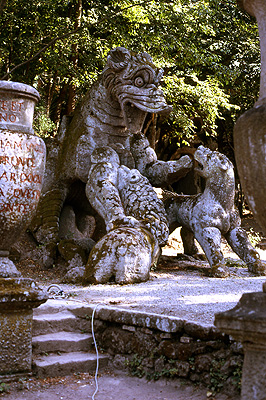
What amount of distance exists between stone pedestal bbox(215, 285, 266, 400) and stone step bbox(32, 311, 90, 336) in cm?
238

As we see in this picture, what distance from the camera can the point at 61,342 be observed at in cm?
410

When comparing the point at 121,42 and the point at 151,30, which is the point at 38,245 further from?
the point at 151,30

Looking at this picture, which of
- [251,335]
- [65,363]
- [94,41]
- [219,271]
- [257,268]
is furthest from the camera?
[94,41]

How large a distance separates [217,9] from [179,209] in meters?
5.95

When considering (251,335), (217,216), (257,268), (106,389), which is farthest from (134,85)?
(251,335)

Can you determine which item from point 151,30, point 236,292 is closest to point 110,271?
point 236,292

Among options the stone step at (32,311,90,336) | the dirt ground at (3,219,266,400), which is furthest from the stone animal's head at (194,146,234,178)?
the dirt ground at (3,219,266,400)

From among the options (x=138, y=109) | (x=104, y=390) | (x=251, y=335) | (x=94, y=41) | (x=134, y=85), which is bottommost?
(x=104, y=390)

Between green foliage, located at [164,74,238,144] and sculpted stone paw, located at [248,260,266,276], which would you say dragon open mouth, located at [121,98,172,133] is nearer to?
sculpted stone paw, located at [248,260,266,276]

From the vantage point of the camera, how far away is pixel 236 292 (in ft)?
16.2

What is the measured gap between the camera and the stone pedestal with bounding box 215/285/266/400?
2.09 metres

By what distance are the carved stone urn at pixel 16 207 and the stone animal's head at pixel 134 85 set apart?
321 centimetres

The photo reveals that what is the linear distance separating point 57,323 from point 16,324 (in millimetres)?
696

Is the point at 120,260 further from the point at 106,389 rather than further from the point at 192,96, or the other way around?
the point at 192,96
